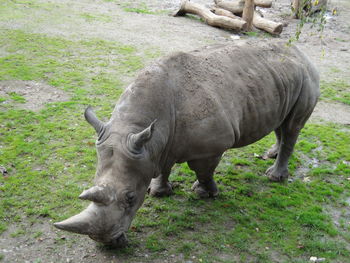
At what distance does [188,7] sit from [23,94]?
995 centimetres

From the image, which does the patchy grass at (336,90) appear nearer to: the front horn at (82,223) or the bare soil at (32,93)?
the bare soil at (32,93)

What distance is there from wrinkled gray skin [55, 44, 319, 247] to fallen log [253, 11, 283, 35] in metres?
9.41

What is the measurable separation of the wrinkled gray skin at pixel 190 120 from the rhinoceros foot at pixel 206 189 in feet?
0.05

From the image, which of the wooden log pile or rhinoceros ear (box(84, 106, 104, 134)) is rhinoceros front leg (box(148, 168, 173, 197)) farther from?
the wooden log pile

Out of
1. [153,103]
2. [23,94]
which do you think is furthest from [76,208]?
[23,94]

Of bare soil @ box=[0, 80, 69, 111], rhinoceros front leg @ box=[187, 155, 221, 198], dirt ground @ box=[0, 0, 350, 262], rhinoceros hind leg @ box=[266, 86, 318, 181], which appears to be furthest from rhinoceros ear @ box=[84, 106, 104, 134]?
bare soil @ box=[0, 80, 69, 111]

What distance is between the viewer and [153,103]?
4195mm

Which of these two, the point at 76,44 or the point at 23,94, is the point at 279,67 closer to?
the point at 23,94

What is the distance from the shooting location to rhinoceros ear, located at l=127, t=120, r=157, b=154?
3.61 m

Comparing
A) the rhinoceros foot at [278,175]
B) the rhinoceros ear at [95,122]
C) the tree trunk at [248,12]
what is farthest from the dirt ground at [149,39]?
the rhinoceros foot at [278,175]

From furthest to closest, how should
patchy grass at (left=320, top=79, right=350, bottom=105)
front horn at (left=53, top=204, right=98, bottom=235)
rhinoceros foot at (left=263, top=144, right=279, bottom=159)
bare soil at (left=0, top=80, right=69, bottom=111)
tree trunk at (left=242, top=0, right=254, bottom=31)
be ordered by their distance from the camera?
tree trunk at (left=242, top=0, right=254, bottom=31) → patchy grass at (left=320, top=79, right=350, bottom=105) → bare soil at (left=0, top=80, right=69, bottom=111) → rhinoceros foot at (left=263, top=144, right=279, bottom=159) → front horn at (left=53, top=204, right=98, bottom=235)

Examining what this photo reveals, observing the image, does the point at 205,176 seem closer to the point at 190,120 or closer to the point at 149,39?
the point at 190,120

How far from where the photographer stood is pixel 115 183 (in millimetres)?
3617

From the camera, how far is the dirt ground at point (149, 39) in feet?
14.7
